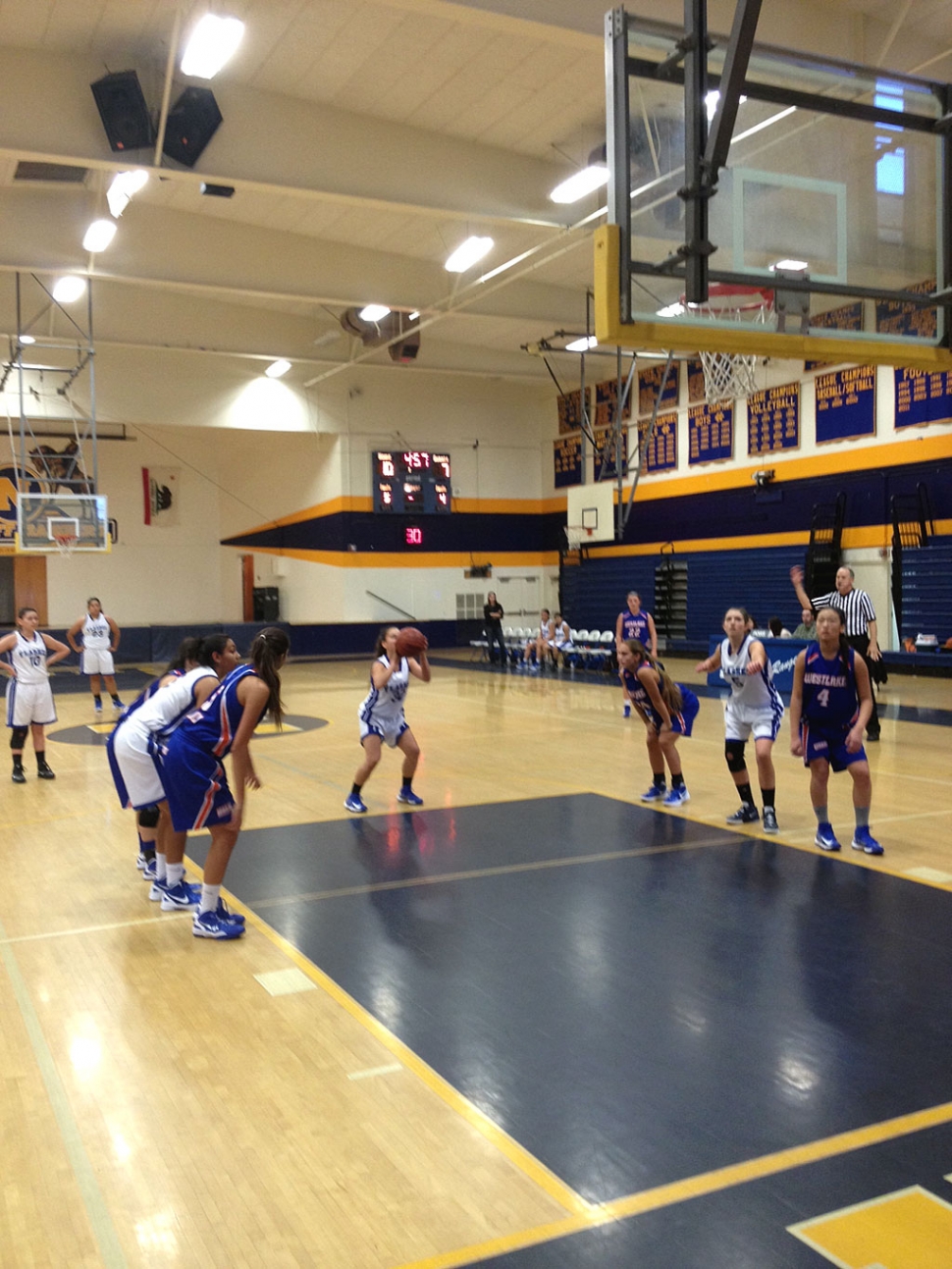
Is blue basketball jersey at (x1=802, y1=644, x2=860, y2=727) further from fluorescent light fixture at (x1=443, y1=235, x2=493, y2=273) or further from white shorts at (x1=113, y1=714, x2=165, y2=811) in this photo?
fluorescent light fixture at (x1=443, y1=235, x2=493, y2=273)

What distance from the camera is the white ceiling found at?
10930mm

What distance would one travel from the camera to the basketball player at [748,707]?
719 centimetres

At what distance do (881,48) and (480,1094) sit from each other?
421 inches

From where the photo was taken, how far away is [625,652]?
7.54m

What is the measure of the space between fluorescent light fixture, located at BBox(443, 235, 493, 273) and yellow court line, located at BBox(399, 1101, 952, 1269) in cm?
1488

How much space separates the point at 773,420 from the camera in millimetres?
20531

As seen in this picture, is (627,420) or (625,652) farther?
(627,420)

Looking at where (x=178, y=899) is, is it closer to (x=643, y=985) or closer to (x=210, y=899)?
(x=210, y=899)

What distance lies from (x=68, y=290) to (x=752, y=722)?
1668 cm

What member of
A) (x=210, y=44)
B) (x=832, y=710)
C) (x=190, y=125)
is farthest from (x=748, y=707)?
(x=190, y=125)

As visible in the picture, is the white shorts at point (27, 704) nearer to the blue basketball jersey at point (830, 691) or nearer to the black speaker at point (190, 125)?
the black speaker at point (190, 125)

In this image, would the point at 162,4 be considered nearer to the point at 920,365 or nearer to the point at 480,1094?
the point at 920,365

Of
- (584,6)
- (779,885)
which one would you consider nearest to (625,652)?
(779,885)

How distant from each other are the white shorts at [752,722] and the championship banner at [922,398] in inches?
452
